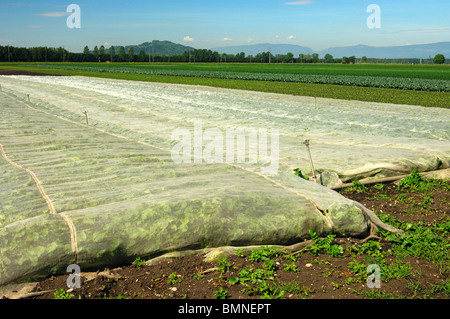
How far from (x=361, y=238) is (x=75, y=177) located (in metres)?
3.78

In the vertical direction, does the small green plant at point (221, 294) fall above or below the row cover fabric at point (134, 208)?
below

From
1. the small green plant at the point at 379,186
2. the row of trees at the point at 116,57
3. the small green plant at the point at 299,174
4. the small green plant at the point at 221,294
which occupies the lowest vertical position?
the small green plant at the point at 221,294

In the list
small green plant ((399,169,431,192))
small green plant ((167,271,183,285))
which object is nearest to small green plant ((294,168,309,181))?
small green plant ((399,169,431,192))

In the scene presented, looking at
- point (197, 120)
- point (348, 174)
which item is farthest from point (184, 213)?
point (197, 120)

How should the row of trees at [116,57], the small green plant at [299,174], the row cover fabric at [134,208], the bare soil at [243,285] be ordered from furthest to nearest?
the row of trees at [116,57], the small green plant at [299,174], the row cover fabric at [134,208], the bare soil at [243,285]

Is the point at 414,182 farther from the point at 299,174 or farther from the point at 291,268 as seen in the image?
the point at 291,268

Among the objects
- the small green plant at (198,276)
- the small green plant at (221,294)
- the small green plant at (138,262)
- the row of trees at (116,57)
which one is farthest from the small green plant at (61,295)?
the row of trees at (116,57)

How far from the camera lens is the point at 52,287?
364 cm

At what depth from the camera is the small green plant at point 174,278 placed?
3.84 metres

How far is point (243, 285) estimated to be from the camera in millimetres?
3818

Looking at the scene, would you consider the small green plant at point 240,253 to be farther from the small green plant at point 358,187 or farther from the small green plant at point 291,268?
the small green plant at point 358,187

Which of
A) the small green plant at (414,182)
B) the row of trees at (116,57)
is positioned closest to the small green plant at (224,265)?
the small green plant at (414,182)

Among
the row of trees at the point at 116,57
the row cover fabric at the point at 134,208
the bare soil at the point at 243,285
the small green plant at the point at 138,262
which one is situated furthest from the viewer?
the row of trees at the point at 116,57

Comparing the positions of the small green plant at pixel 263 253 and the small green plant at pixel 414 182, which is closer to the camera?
the small green plant at pixel 263 253
